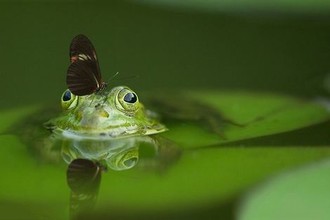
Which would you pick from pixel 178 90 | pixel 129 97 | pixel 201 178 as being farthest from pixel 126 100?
pixel 178 90

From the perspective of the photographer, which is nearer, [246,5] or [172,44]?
[172,44]

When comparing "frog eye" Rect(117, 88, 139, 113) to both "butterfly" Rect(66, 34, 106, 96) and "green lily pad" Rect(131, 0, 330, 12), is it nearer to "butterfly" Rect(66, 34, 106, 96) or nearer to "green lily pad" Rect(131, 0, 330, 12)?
"butterfly" Rect(66, 34, 106, 96)

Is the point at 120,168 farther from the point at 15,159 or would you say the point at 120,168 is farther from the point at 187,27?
the point at 187,27

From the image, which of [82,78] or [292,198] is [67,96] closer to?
[82,78]

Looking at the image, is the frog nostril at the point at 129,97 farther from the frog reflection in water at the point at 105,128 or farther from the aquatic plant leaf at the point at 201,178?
the aquatic plant leaf at the point at 201,178

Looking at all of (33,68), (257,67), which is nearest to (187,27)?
(257,67)

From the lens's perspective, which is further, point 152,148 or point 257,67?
point 257,67
